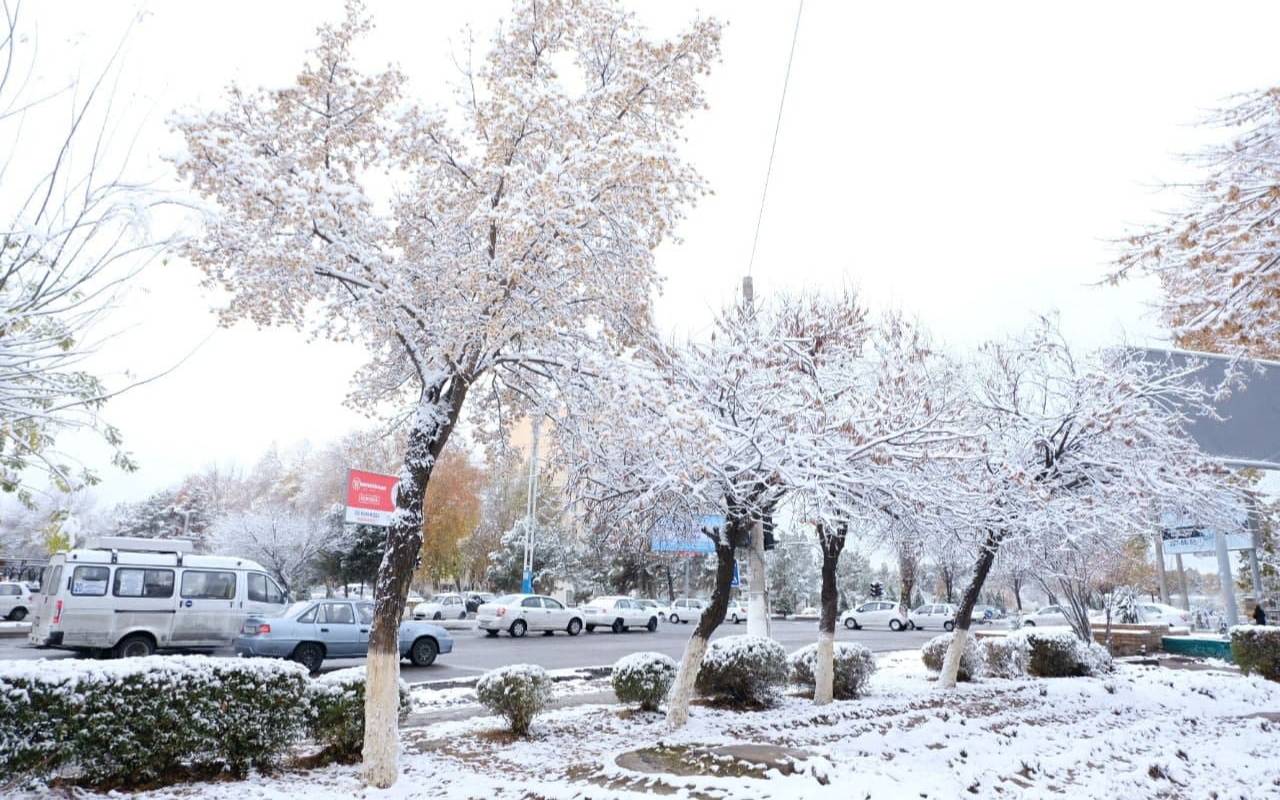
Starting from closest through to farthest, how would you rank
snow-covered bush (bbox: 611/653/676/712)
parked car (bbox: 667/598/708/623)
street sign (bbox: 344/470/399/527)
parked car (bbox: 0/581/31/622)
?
snow-covered bush (bbox: 611/653/676/712)
street sign (bbox: 344/470/399/527)
parked car (bbox: 0/581/31/622)
parked car (bbox: 667/598/708/623)

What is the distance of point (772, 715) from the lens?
10609 mm

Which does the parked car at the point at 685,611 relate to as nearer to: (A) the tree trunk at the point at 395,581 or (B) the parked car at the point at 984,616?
(B) the parked car at the point at 984,616

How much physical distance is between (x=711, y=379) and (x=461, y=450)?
11.9 feet

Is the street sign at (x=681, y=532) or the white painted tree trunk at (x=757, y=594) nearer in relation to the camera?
the street sign at (x=681, y=532)

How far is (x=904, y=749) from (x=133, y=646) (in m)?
14.4

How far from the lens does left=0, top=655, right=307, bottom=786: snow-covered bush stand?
6.08 meters

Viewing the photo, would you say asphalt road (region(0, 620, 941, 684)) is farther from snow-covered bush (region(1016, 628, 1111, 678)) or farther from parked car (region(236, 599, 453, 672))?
snow-covered bush (region(1016, 628, 1111, 678))

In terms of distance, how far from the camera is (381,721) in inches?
270

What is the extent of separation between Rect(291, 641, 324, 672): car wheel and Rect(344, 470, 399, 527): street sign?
10.4 meters

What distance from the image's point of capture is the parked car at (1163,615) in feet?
98.1

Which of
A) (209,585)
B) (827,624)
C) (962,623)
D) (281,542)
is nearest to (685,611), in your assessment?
(281,542)

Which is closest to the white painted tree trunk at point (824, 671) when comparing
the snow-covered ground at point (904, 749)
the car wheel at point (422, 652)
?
the snow-covered ground at point (904, 749)

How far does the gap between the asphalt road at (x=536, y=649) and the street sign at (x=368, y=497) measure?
5320 mm

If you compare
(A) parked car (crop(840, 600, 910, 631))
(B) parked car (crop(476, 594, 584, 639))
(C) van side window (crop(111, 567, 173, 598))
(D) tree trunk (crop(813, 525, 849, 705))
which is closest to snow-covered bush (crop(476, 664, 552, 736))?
(D) tree trunk (crop(813, 525, 849, 705))
